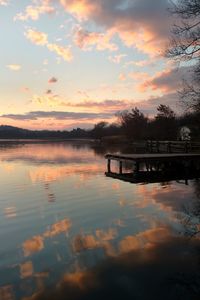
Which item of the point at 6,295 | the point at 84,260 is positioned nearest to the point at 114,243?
the point at 84,260

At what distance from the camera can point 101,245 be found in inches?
436

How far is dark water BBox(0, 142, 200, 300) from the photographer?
8.18 meters

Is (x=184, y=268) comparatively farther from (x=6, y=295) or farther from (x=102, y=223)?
(x=102, y=223)

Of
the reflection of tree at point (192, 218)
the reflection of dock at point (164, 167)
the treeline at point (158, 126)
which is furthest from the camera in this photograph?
the treeline at point (158, 126)

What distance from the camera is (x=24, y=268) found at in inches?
371

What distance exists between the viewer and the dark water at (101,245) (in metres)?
8.18

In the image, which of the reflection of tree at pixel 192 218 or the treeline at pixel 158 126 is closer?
the reflection of tree at pixel 192 218

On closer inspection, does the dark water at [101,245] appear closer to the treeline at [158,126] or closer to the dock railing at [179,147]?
the dock railing at [179,147]

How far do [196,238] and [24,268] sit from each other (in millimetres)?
4949

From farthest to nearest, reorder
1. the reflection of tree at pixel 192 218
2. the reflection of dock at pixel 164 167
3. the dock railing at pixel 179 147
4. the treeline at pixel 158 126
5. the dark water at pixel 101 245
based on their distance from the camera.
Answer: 1. the treeline at pixel 158 126
2. the dock railing at pixel 179 147
3. the reflection of dock at pixel 164 167
4. the reflection of tree at pixel 192 218
5. the dark water at pixel 101 245

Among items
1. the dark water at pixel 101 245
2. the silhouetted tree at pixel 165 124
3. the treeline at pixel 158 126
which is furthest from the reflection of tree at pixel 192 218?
the silhouetted tree at pixel 165 124

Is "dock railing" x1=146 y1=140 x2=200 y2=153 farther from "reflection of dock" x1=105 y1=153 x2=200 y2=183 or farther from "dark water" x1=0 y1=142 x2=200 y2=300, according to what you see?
"dark water" x1=0 y1=142 x2=200 y2=300

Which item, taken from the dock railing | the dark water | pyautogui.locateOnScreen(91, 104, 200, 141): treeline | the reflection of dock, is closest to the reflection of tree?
the dark water

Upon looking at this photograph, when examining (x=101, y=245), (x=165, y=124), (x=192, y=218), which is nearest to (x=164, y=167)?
(x=192, y=218)
